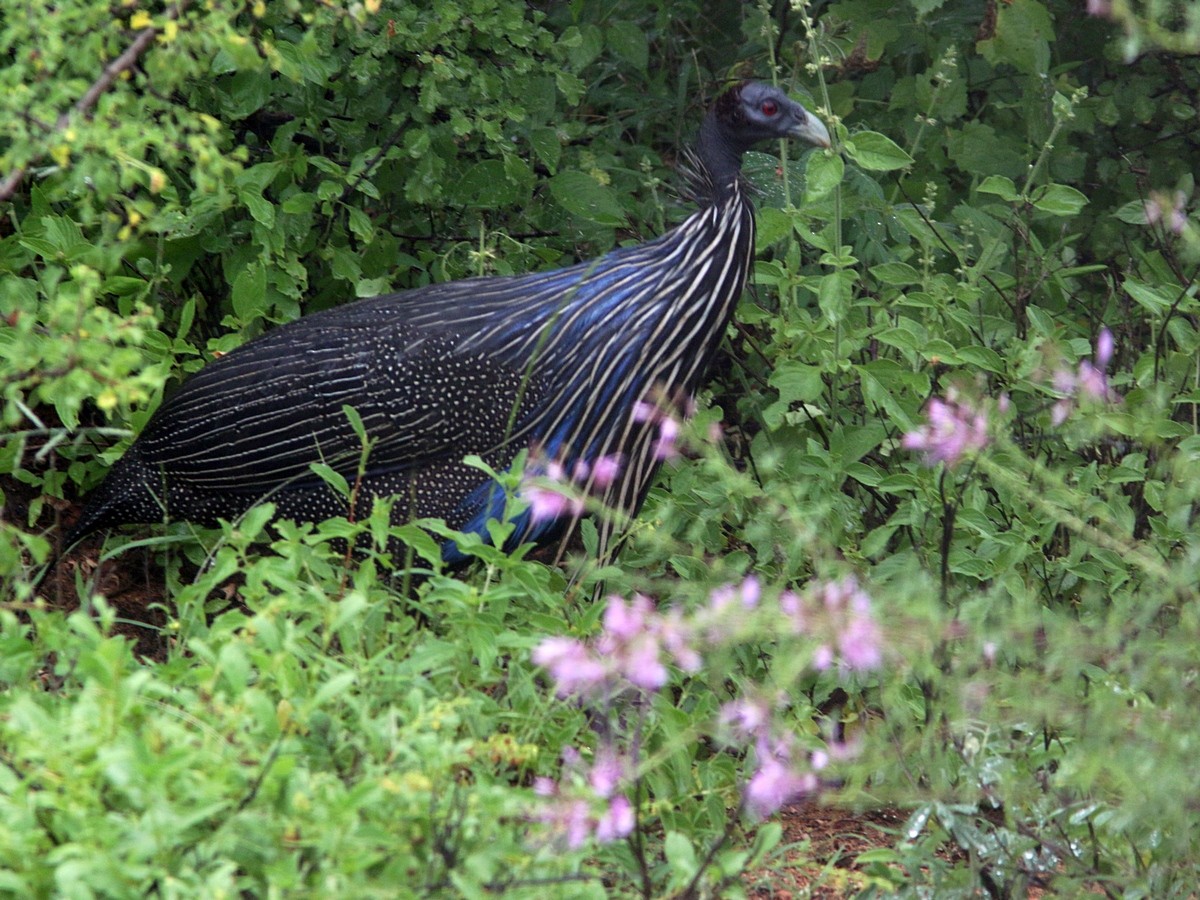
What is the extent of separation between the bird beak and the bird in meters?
0.24

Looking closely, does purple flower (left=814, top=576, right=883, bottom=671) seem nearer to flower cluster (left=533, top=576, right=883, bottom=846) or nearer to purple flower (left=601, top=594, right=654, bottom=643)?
flower cluster (left=533, top=576, right=883, bottom=846)

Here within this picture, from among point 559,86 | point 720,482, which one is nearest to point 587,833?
point 720,482

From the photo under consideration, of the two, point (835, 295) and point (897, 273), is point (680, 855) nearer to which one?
point (835, 295)

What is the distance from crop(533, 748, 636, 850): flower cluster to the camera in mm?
2027

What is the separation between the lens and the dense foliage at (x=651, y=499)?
2111 millimetres

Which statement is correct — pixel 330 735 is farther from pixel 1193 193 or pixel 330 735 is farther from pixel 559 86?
pixel 1193 193

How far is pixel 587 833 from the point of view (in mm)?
2090

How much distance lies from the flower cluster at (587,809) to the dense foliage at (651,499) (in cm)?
1

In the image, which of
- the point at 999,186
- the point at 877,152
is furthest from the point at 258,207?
the point at 999,186

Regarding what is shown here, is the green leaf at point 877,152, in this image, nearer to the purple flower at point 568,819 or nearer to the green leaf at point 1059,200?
Result: the green leaf at point 1059,200

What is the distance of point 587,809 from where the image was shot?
205cm

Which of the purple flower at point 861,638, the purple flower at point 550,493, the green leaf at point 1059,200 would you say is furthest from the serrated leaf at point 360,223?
the purple flower at point 861,638

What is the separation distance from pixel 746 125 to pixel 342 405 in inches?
43.8

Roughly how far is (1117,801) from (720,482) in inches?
50.9
